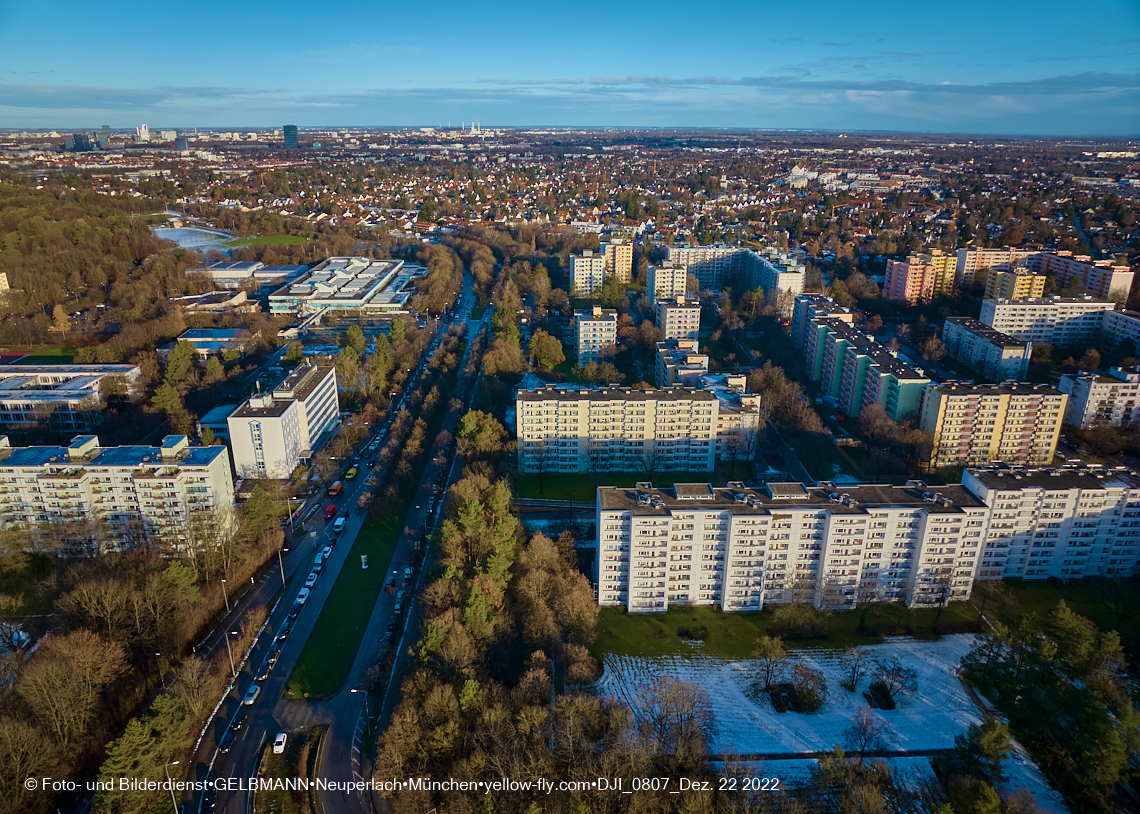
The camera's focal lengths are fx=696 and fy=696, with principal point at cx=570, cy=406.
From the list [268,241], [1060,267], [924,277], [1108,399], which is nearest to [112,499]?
[1108,399]

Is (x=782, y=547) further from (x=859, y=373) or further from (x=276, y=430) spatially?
(x=276, y=430)

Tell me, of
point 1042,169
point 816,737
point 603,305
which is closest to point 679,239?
point 603,305

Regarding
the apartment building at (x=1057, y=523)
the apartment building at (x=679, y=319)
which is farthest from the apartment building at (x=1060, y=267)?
the apartment building at (x=1057, y=523)

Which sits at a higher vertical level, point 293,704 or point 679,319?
point 679,319

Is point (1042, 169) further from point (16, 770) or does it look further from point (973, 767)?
point (16, 770)

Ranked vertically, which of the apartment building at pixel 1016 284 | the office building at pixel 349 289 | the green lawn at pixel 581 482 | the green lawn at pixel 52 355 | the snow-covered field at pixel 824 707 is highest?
the apartment building at pixel 1016 284

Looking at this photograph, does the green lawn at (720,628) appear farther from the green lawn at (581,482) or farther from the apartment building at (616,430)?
the apartment building at (616,430)
